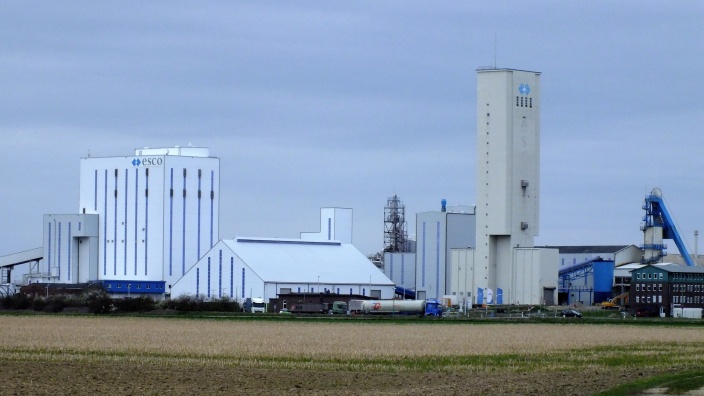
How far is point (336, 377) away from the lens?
3388 centimetres

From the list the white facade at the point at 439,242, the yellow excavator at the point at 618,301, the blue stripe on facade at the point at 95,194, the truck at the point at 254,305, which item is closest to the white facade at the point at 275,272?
the truck at the point at 254,305

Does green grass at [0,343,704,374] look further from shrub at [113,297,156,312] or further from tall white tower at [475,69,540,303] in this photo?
tall white tower at [475,69,540,303]

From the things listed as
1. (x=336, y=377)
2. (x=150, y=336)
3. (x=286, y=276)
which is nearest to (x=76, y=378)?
(x=336, y=377)

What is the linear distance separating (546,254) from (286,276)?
22559mm

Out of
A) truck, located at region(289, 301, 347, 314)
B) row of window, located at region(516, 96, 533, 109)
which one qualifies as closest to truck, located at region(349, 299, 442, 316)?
truck, located at region(289, 301, 347, 314)

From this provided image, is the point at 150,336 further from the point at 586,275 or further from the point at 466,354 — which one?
the point at 586,275

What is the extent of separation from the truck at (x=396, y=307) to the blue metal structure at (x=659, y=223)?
2192 centimetres

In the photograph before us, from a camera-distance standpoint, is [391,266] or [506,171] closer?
[506,171]

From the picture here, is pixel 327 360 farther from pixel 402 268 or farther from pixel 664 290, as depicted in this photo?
pixel 402 268

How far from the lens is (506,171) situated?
335 ft

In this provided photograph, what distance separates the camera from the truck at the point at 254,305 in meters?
105

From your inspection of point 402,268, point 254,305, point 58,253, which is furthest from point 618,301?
point 58,253

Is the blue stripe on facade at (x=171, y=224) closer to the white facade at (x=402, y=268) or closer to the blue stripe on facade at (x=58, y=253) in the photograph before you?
the blue stripe on facade at (x=58, y=253)

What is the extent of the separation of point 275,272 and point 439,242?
14.0 metres
